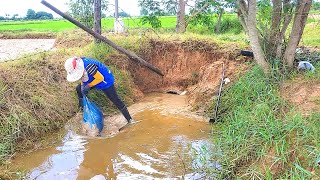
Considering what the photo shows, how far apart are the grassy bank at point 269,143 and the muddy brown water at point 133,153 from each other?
529 millimetres

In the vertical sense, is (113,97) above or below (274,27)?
below

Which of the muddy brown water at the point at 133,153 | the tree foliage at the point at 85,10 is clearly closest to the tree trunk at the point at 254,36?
the muddy brown water at the point at 133,153

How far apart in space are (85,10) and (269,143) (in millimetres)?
7611

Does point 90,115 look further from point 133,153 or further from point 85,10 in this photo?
point 85,10

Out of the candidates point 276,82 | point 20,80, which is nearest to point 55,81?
point 20,80

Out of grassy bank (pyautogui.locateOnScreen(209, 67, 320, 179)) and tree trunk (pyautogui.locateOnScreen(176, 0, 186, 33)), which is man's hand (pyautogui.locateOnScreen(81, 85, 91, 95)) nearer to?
grassy bank (pyautogui.locateOnScreen(209, 67, 320, 179))

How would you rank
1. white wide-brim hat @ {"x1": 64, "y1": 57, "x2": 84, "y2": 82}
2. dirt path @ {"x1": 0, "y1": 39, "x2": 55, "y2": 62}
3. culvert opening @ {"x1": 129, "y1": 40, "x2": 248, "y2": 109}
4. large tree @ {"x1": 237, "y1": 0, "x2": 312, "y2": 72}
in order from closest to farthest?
white wide-brim hat @ {"x1": 64, "y1": 57, "x2": 84, "y2": 82} → large tree @ {"x1": 237, "y1": 0, "x2": 312, "y2": 72} → culvert opening @ {"x1": 129, "y1": 40, "x2": 248, "y2": 109} → dirt path @ {"x1": 0, "y1": 39, "x2": 55, "y2": 62}

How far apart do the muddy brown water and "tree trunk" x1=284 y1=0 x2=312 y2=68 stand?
1.91 m

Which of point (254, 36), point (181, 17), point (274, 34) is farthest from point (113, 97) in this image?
point (181, 17)

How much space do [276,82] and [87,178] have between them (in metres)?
3.43

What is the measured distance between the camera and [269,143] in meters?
4.09

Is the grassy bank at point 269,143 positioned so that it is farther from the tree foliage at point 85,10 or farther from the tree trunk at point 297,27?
the tree foliage at point 85,10

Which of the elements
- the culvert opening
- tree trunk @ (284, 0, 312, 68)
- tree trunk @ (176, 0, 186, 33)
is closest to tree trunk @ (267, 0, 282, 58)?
tree trunk @ (284, 0, 312, 68)

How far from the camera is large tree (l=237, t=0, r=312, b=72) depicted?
5.70 meters
